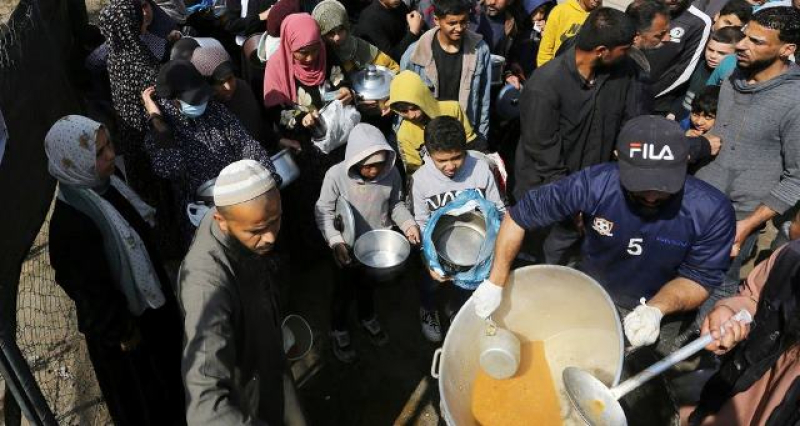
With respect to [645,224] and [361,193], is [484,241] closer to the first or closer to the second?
[361,193]

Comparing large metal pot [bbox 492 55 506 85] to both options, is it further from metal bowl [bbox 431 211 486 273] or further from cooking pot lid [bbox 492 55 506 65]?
metal bowl [bbox 431 211 486 273]

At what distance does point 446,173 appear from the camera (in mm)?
3793

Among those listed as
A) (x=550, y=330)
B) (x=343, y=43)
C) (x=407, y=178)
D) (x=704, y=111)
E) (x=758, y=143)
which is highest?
(x=343, y=43)

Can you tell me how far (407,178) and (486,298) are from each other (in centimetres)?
170

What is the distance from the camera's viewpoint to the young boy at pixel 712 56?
469 centimetres

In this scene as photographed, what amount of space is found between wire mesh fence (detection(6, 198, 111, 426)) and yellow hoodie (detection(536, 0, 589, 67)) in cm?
444

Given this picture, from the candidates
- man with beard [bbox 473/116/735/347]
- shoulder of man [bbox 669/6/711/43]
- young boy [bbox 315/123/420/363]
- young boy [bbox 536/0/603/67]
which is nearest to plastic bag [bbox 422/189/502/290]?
young boy [bbox 315/123/420/363]

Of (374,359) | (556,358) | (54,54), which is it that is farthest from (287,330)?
(54,54)

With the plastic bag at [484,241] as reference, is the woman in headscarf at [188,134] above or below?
above

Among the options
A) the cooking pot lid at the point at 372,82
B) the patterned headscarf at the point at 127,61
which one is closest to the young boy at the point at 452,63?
the cooking pot lid at the point at 372,82

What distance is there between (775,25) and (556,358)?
250cm

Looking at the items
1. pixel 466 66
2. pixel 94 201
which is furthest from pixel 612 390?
pixel 466 66

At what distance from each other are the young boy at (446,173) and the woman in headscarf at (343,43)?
1.25 metres

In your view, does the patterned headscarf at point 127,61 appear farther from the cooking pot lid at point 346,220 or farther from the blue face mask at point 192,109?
the cooking pot lid at point 346,220
